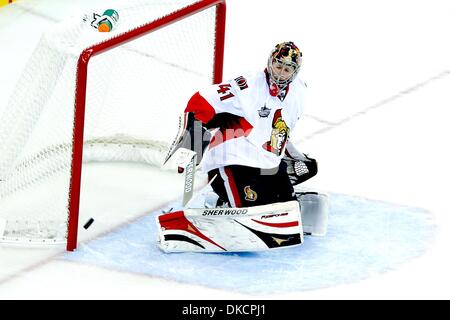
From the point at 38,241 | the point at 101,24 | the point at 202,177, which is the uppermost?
the point at 101,24

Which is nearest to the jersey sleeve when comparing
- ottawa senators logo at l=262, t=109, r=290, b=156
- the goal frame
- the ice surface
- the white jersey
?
A: the white jersey

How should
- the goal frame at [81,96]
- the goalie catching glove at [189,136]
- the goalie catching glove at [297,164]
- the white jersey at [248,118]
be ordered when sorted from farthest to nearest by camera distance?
the goalie catching glove at [297,164]
the white jersey at [248,118]
the goalie catching glove at [189,136]
the goal frame at [81,96]

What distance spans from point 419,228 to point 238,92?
0.92 m

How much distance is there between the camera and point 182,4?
18.4 ft

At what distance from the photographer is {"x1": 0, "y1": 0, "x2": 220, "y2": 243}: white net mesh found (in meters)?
5.11

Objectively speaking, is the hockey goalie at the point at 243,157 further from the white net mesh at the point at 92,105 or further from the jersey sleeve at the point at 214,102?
the white net mesh at the point at 92,105

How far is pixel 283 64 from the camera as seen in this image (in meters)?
4.95

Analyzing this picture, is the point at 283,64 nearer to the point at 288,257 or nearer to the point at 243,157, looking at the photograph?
the point at 243,157

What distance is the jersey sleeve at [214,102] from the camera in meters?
4.99

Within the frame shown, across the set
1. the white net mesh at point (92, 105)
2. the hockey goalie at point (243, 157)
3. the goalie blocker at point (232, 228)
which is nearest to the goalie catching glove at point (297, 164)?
the hockey goalie at point (243, 157)

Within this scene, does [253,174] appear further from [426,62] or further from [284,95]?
[426,62]

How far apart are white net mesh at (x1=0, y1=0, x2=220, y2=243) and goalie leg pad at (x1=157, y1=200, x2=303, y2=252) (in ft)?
1.41

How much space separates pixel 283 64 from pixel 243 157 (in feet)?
1.25

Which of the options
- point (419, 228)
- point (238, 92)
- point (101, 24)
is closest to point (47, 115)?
point (101, 24)
